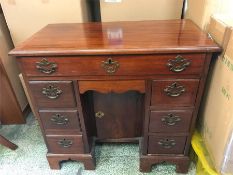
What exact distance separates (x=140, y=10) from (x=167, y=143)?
0.79m

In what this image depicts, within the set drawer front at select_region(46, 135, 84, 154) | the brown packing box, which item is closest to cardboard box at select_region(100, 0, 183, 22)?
the brown packing box

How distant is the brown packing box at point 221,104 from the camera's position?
80cm

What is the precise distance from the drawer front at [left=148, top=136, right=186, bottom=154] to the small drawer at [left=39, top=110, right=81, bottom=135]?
0.40 metres

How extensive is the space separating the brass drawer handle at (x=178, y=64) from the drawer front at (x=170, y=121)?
0.75ft

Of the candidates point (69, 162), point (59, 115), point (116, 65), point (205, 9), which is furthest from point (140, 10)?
point (69, 162)

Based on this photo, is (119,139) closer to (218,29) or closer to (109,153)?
(109,153)

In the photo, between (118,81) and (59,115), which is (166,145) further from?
(59,115)

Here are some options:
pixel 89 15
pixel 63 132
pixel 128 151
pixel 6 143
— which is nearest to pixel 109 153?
pixel 128 151

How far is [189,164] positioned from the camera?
120cm

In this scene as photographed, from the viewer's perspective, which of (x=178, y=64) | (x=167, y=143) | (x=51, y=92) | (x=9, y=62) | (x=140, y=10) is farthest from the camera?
(x=9, y=62)

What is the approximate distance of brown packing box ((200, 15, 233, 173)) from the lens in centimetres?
80

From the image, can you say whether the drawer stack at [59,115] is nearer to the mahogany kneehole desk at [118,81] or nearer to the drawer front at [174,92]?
the mahogany kneehole desk at [118,81]

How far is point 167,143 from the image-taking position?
110cm

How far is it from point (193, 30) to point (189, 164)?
0.76 metres
